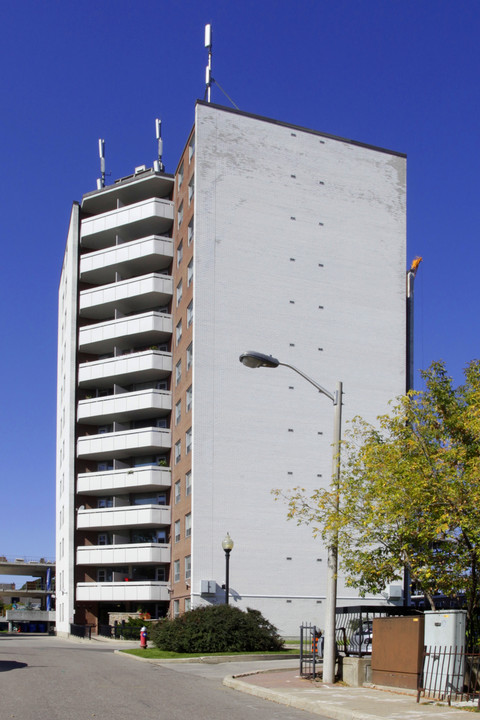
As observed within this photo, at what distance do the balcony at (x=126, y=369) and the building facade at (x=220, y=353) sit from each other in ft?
0.45

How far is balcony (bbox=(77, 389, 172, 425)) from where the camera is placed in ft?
182

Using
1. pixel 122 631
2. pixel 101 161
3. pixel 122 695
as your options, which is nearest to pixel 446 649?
pixel 122 695

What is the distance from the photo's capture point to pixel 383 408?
5194cm

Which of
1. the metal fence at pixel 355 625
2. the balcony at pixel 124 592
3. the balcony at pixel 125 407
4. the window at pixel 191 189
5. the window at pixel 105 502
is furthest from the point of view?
the window at pixel 105 502

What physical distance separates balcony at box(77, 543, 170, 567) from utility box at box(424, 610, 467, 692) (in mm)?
37787

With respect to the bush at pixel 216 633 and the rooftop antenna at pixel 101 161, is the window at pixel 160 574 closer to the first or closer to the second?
the bush at pixel 216 633

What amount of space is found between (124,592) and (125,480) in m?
7.16

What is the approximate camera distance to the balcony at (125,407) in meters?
55.4

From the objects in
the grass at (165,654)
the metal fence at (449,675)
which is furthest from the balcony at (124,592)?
the metal fence at (449,675)

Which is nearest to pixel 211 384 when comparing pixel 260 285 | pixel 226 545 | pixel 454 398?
pixel 260 285

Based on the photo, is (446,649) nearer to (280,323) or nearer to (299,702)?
(299,702)

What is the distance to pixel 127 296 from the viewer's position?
2295 inches

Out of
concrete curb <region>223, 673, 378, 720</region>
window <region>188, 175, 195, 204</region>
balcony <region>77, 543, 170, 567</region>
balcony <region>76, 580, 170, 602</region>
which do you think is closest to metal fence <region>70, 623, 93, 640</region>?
balcony <region>76, 580, 170, 602</region>

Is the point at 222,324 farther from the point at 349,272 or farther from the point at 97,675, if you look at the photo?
the point at 97,675
